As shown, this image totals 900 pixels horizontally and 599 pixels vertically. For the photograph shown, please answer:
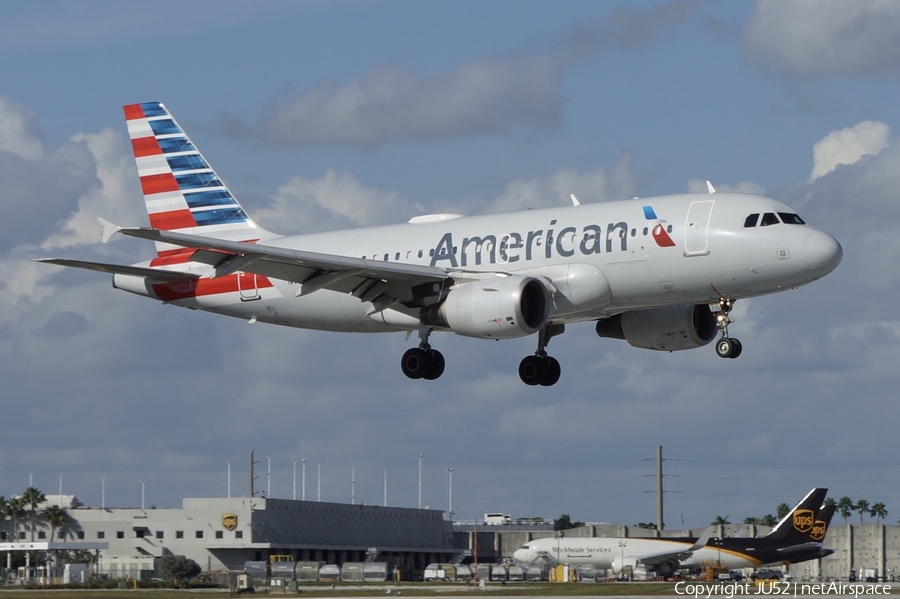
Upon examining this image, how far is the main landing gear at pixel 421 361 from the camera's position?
46688 millimetres

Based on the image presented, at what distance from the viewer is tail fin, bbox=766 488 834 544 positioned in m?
93.8

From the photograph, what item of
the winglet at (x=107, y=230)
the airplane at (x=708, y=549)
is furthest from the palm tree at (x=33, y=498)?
the winglet at (x=107, y=230)

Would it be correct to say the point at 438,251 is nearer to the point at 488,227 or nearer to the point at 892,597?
the point at 488,227

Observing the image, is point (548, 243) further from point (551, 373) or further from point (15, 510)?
point (15, 510)

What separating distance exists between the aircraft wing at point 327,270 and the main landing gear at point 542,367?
5593 mm

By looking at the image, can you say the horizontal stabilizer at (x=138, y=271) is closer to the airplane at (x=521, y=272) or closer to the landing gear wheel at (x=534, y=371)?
the airplane at (x=521, y=272)

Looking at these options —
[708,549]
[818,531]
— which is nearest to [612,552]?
[708,549]

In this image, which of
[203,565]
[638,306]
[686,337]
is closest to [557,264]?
[638,306]

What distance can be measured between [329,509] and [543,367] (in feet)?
207

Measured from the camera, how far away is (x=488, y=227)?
4488cm

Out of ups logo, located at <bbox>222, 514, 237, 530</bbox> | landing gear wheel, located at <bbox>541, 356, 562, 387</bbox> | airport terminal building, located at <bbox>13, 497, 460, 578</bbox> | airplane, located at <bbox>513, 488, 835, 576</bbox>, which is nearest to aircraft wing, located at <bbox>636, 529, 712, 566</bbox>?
airplane, located at <bbox>513, 488, 835, 576</bbox>

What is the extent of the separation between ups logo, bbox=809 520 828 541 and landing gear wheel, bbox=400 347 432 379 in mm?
55342

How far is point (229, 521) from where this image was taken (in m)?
99.2

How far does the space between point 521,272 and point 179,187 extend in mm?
17230
